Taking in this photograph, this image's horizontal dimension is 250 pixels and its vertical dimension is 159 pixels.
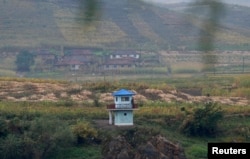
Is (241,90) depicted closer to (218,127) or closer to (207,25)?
(218,127)

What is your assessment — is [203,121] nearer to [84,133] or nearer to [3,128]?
[84,133]

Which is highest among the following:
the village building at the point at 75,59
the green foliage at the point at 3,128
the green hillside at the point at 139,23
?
the green hillside at the point at 139,23

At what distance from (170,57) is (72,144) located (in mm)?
15459

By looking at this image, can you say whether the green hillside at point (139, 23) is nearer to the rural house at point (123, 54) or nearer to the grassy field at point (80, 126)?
the rural house at point (123, 54)

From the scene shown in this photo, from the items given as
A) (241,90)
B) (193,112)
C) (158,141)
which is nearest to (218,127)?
(193,112)

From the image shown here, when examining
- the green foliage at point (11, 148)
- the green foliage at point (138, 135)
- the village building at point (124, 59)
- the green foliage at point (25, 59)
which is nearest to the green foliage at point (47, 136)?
the green foliage at point (11, 148)

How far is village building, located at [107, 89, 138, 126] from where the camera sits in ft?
63.4

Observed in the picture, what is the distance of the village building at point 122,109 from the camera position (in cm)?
1933

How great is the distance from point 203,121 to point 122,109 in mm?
2439

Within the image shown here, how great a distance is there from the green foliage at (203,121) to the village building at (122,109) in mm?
1614

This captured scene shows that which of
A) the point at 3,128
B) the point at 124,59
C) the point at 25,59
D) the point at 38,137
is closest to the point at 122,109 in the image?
the point at 38,137

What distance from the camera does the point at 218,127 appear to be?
19.8 meters

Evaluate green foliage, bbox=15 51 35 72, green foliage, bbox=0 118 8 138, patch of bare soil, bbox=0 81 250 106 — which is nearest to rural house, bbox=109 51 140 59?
green foliage, bbox=15 51 35 72

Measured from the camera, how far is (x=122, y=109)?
1962 cm
